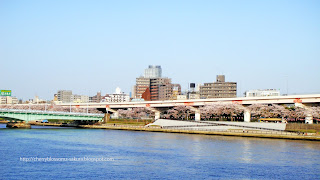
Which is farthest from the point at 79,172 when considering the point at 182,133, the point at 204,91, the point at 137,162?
the point at 204,91

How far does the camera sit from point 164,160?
47.1 metres

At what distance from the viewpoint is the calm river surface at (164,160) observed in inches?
1551

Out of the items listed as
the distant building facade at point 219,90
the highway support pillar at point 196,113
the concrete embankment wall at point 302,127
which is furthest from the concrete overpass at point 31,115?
the distant building facade at point 219,90

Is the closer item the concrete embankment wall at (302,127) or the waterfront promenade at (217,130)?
the waterfront promenade at (217,130)

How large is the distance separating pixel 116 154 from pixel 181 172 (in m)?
12.8

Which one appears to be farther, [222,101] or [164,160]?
[222,101]

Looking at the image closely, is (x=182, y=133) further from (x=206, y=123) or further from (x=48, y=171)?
(x=48, y=171)

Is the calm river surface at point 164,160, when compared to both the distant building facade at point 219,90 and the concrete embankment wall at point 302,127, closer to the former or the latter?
the concrete embankment wall at point 302,127

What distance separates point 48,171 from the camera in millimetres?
40188

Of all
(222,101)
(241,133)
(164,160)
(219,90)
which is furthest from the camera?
(219,90)

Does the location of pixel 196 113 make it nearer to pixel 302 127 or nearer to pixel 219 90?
pixel 302 127

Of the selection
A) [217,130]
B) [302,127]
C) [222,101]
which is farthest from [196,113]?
[302,127]

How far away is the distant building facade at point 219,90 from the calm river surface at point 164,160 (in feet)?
372

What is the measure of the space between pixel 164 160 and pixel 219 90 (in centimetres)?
13404
